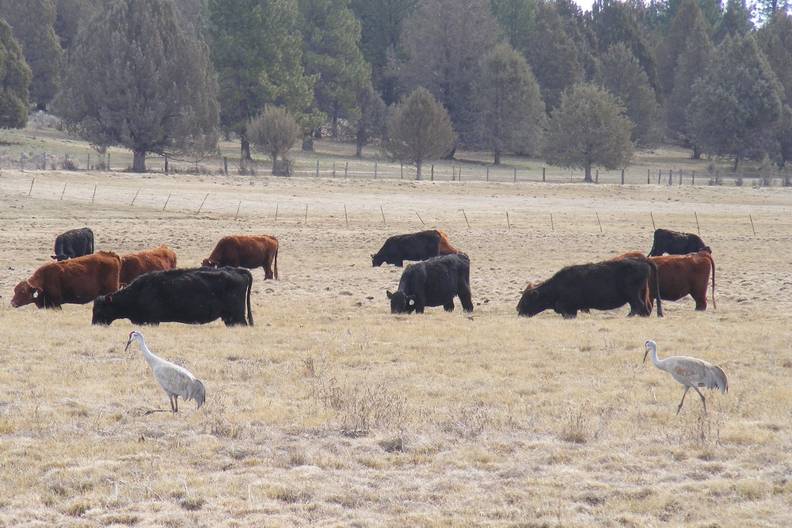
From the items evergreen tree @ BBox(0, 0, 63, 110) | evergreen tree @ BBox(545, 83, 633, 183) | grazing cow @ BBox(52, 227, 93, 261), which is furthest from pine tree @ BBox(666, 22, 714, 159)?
grazing cow @ BBox(52, 227, 93, 261)

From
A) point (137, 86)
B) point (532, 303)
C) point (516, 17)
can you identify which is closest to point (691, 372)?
point (532, 303)

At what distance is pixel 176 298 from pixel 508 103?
6925cm

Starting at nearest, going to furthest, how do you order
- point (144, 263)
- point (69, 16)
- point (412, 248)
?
1. point (144, 263)
2. point (412, 248)
3. point (69, 16)

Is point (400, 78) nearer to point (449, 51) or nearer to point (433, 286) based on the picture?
point (449, 51)

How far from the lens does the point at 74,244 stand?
27.7 metres

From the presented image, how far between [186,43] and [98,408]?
55.4m

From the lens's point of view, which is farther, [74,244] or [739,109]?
[739,109]

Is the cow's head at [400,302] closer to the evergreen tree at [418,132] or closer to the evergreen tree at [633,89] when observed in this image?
the evergreen tree at [418,132]

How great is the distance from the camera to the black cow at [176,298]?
55.4ft

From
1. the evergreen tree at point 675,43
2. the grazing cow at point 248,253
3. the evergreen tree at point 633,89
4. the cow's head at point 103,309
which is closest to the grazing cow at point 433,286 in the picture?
the cow's head at point 103,309

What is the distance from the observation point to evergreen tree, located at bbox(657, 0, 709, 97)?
4146 inches

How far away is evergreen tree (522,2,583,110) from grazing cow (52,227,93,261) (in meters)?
70.2

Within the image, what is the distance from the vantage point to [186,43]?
64.2 m

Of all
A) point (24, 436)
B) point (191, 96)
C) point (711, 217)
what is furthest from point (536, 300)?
point (191, 96)
